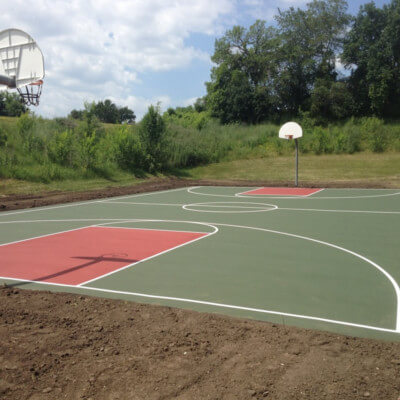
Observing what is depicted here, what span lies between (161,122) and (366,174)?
37.6 feet

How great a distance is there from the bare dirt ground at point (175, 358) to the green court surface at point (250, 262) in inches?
16.8

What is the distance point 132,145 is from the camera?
23.0m

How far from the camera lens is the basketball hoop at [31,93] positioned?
762 cm

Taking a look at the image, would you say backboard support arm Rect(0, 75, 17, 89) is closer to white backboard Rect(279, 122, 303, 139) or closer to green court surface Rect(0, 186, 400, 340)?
green court surface Rect(0, 186, 400, 340)

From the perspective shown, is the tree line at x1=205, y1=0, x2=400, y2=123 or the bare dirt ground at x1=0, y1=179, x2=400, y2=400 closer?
the bare dirt ground at x1=0, y1=179, x2=400, y2=400

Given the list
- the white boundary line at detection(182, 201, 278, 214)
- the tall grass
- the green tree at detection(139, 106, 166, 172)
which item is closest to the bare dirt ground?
the white boundary line at detection(182, 201, 278, 214)

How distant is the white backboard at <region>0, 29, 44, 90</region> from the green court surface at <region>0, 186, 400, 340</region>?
3.04 metres

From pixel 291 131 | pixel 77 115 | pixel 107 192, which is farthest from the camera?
pixel 77 115

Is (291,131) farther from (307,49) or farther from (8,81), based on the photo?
(307,49)

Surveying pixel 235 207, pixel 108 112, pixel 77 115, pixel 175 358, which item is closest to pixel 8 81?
pixel 175 358

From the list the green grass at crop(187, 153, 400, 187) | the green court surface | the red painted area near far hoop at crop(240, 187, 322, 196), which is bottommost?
the green court surface

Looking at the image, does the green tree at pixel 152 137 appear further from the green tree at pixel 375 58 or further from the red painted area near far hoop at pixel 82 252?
the green tree at pixel 375 58

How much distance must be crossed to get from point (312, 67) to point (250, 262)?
3767cm

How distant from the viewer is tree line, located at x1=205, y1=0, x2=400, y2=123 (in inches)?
1463
